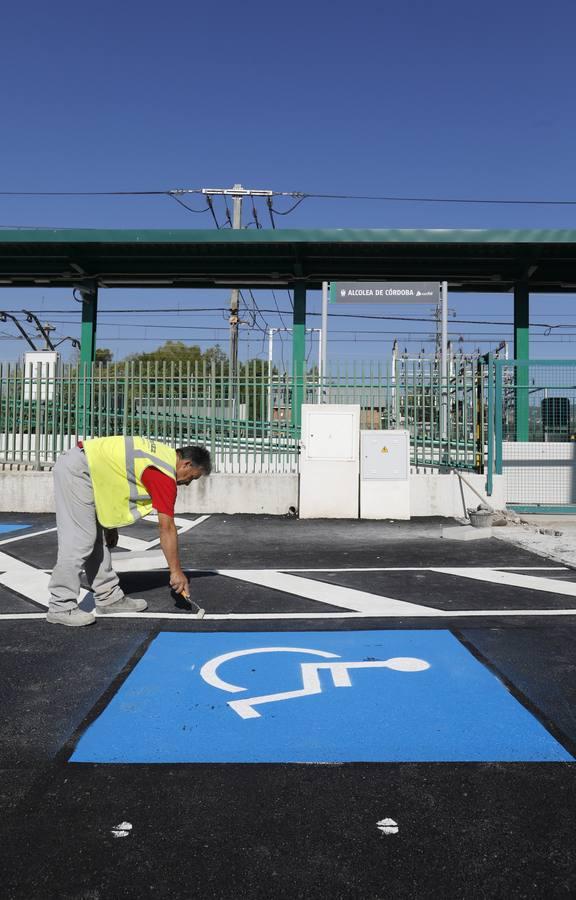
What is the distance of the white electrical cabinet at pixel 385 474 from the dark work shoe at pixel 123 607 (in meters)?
7.26

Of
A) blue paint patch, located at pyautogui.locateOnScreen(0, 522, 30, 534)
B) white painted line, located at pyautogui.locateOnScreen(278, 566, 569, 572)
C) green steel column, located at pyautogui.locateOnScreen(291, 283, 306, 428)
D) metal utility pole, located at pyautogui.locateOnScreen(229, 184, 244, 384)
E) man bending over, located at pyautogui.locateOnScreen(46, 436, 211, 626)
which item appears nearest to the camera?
man bending over, located at pyautogui.locateOnScreen(46, 436, 211, 626)

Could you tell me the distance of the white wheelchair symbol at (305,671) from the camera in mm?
3632

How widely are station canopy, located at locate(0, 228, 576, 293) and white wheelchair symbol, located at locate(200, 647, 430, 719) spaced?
12446 millimetres

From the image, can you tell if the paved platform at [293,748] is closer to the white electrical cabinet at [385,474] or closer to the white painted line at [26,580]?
the white painted line at [26,580]

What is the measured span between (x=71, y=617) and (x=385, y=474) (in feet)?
26.2

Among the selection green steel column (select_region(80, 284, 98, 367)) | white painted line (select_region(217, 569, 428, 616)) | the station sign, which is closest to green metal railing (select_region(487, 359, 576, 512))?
the station sign

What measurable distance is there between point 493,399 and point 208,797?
1036 cm

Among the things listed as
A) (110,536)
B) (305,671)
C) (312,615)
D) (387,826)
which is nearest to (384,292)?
(312,615)

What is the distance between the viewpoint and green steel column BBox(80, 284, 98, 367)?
→ 56.2 feet

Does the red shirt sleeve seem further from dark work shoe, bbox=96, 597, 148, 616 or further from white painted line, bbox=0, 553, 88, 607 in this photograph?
white painted line, bbox=0, 553, 88, 607

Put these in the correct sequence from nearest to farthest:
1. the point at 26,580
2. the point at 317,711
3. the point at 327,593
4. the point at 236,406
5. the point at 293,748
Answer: the point at 293,748, the point at 317,711, the point at 327,593, the point at 26,580, the point at 236,406

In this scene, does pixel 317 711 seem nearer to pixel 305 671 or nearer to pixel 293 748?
pixel 293 748

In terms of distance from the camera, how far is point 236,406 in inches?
514

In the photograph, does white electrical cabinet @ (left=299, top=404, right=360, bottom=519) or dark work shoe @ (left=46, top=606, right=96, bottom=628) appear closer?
dark work shoe @ (left=46, top=606, right=96, bottom=628)
